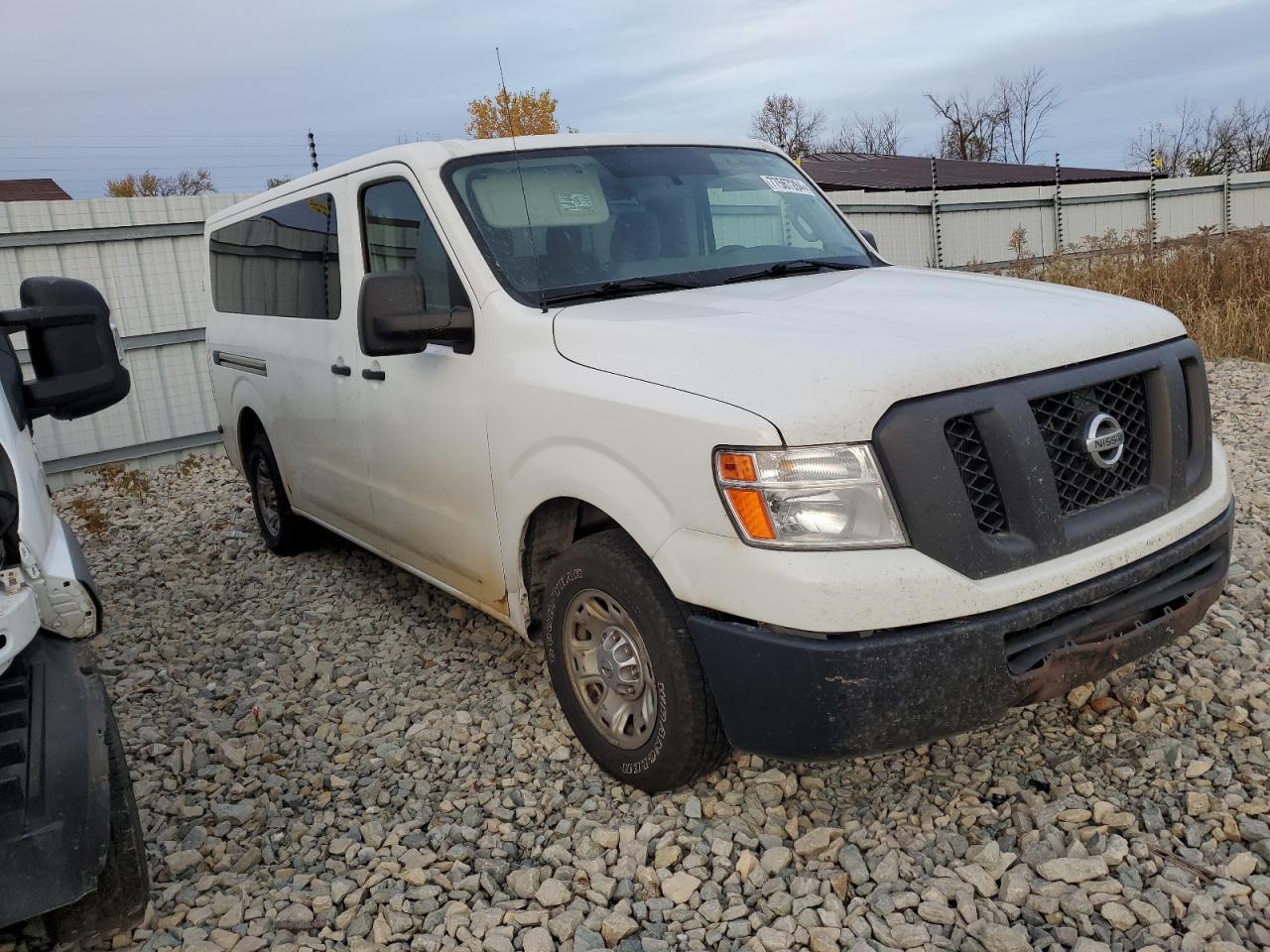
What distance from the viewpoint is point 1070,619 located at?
2.47m

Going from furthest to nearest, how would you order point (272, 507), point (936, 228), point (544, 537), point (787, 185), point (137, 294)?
point (936, 228)
point (137, 294)
point (272, 507)
point (787, 185)
point (544, 537)

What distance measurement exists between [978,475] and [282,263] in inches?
146

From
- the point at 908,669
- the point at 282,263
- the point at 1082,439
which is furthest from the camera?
the point at 282,263

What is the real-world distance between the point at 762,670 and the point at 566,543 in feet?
3.76

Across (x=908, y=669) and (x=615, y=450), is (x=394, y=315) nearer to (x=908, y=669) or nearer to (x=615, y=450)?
(x=615, y=450)

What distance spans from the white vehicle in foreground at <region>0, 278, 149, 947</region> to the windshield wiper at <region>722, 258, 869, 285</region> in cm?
205

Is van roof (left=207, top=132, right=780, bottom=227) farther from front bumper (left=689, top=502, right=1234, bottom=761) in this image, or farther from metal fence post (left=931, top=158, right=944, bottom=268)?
metal fence post (left=931, top=158, right=944, bottom=268)

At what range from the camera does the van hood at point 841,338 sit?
2.35 metres

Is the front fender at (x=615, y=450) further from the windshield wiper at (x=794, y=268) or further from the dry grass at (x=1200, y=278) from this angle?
the dry grass at (x=1200, y=278)

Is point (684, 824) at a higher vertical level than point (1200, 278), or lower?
Result: lower

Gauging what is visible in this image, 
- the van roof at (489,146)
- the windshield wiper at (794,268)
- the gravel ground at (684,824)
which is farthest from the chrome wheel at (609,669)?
the van roof at (489,146)

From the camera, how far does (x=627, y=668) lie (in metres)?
2.90

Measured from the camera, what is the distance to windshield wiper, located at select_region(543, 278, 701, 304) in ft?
10.7

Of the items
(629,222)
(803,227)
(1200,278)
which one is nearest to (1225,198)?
(1200,278)
